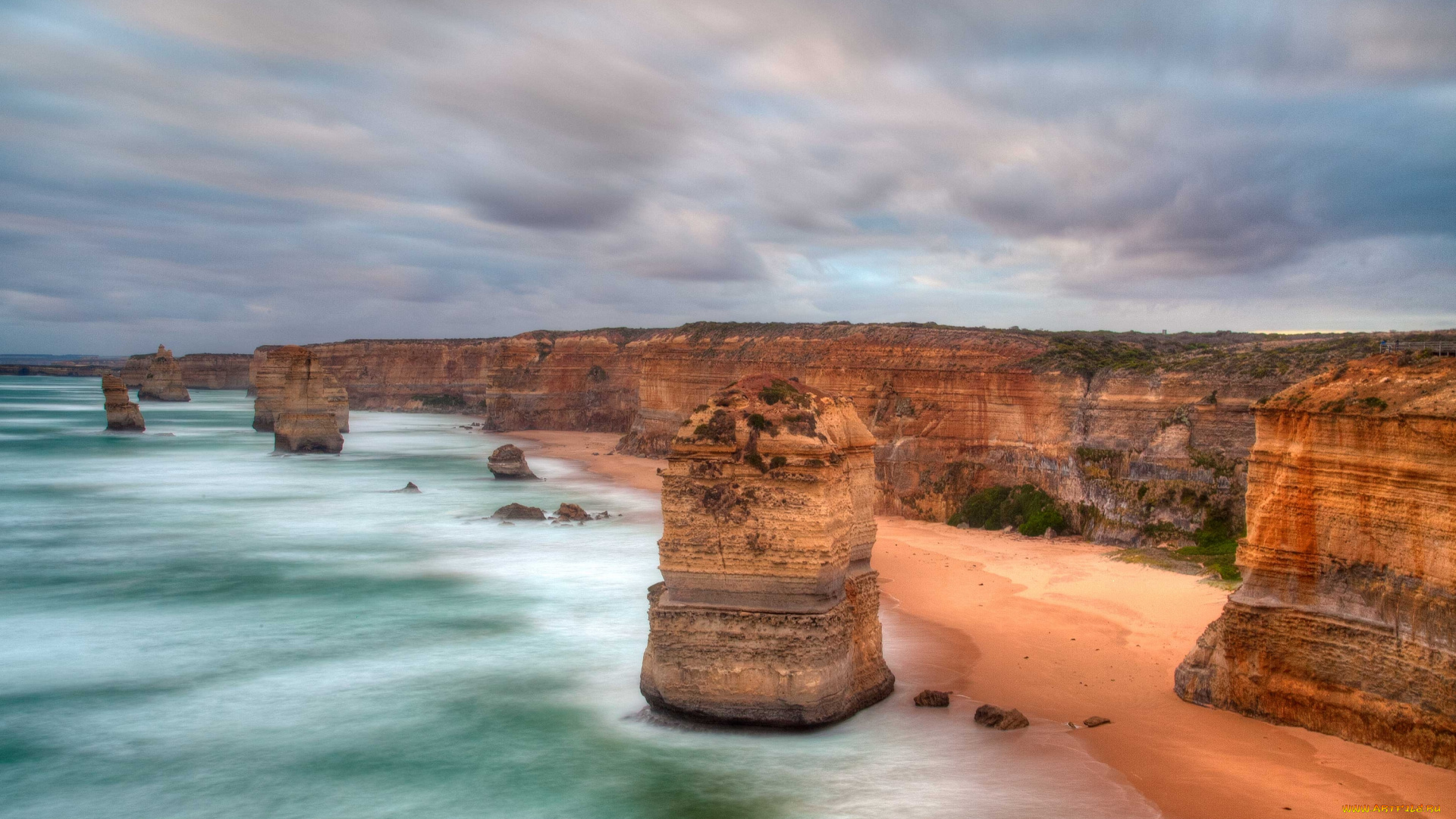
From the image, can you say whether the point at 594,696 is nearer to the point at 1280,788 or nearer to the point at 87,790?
the point at 87,790

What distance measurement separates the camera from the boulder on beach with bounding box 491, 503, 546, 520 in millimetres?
32719

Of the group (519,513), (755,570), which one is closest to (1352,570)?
(755,570)

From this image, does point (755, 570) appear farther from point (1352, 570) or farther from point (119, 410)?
point (119, 410)

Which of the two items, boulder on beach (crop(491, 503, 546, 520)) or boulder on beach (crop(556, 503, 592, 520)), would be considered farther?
boulder on beach (crop(491, 503, 546, 520))

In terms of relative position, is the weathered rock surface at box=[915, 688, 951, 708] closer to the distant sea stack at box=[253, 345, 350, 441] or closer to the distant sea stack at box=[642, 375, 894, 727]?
the distant sea stack at box=[642, 375, 894, 727]

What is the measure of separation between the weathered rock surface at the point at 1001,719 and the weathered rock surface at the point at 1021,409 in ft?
28.8

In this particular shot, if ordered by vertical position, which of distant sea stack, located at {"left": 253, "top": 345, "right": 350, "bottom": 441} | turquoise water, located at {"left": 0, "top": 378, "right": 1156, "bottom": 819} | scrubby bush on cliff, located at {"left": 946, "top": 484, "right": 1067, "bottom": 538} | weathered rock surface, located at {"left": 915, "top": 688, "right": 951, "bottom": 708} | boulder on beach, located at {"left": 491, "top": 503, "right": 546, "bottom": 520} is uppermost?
distant sea stack, located at {"left": 253, "top": 345, "right": 350, "bottom": 441}

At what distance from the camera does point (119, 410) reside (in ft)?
232

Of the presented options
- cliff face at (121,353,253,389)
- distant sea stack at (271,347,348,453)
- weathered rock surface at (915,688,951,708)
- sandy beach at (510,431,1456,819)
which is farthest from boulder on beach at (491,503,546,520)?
cliff face at (121,353,253,389)

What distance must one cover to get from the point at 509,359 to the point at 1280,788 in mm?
64671

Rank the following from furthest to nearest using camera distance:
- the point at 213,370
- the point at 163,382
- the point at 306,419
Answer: the point at 213,370 → the point at 163,382 → the point at 306,419

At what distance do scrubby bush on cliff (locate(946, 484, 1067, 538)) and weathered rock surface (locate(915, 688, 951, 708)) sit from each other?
43.6 ft

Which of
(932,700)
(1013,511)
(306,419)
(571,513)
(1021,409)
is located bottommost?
(571,513)

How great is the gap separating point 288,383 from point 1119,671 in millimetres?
48423
